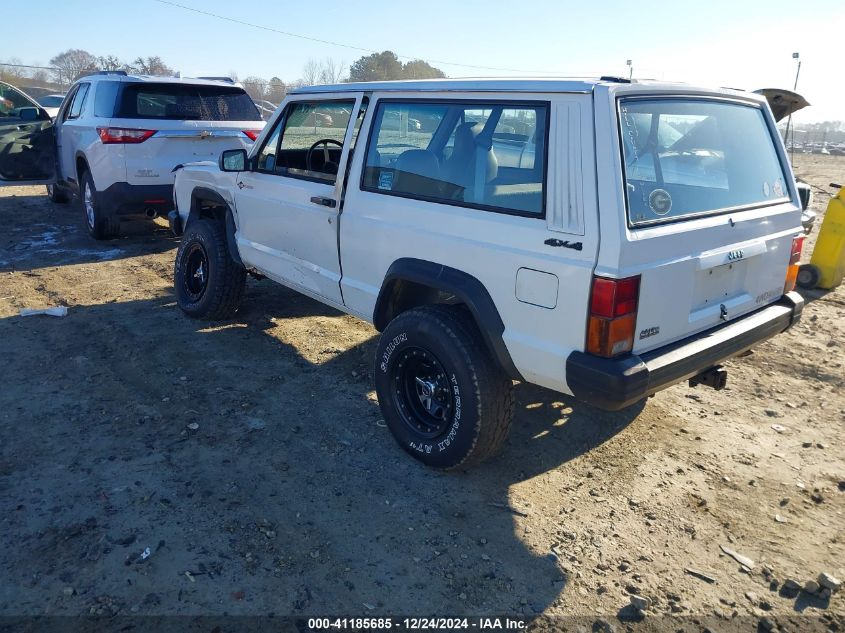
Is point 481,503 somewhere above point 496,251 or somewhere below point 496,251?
below

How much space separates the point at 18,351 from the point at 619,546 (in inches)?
175

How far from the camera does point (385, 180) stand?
377cm

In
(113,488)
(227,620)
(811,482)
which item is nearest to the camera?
(227,620)

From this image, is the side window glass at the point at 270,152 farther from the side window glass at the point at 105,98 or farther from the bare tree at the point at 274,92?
the bare tree at the point at 274,92

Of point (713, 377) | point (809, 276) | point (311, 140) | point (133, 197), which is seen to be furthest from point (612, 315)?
point (133, 197)

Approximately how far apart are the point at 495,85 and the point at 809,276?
17.4 feet

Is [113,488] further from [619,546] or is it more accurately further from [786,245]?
[786,245]

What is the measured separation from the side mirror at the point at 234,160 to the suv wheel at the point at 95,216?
348 cm

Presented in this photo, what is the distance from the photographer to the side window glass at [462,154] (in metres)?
3.06

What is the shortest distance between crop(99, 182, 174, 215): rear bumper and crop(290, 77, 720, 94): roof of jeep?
13.7ft

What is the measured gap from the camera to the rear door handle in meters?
4.05

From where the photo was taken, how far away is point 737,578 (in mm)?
2854

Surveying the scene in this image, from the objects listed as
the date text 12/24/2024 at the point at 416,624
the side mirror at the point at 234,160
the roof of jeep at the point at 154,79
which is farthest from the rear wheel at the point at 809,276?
the roof of jeep at the point at 154,79

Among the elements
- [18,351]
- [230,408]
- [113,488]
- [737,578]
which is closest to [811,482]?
[737,578]
